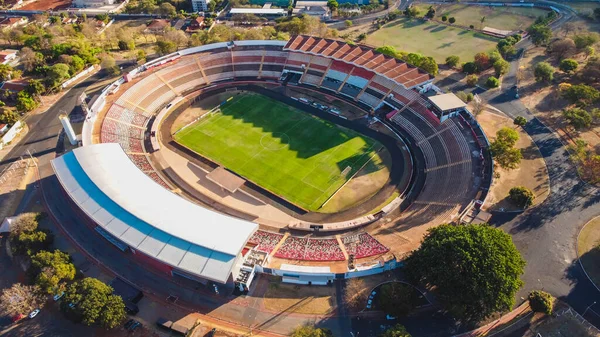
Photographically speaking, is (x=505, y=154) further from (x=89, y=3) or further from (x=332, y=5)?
(x=89, y=3)

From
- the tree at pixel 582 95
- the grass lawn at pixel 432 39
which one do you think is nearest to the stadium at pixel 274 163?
the tree at pixel 582 95

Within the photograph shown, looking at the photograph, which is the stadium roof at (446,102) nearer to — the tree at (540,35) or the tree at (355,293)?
the tree at (355,293)

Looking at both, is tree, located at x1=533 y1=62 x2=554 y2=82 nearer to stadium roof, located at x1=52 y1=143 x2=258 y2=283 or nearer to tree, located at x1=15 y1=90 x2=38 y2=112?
stadium roof, located at x1=52 y1=143 x2=258 y2=283

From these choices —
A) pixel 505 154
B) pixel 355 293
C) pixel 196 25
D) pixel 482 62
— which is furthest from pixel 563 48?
pixel 196 25

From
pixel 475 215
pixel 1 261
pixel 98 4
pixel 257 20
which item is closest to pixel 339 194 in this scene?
pixel 475 215

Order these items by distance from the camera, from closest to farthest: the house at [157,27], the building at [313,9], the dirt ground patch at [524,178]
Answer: the dirt ground patch at [524,178] → the house at [157,27] → the building at [313,9]

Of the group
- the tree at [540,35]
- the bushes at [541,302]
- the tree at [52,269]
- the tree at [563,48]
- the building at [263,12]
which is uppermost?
the building at [263,12]

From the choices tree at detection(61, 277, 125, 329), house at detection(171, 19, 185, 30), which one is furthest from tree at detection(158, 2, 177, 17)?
tree at detection(61, 277, 125, 329)
